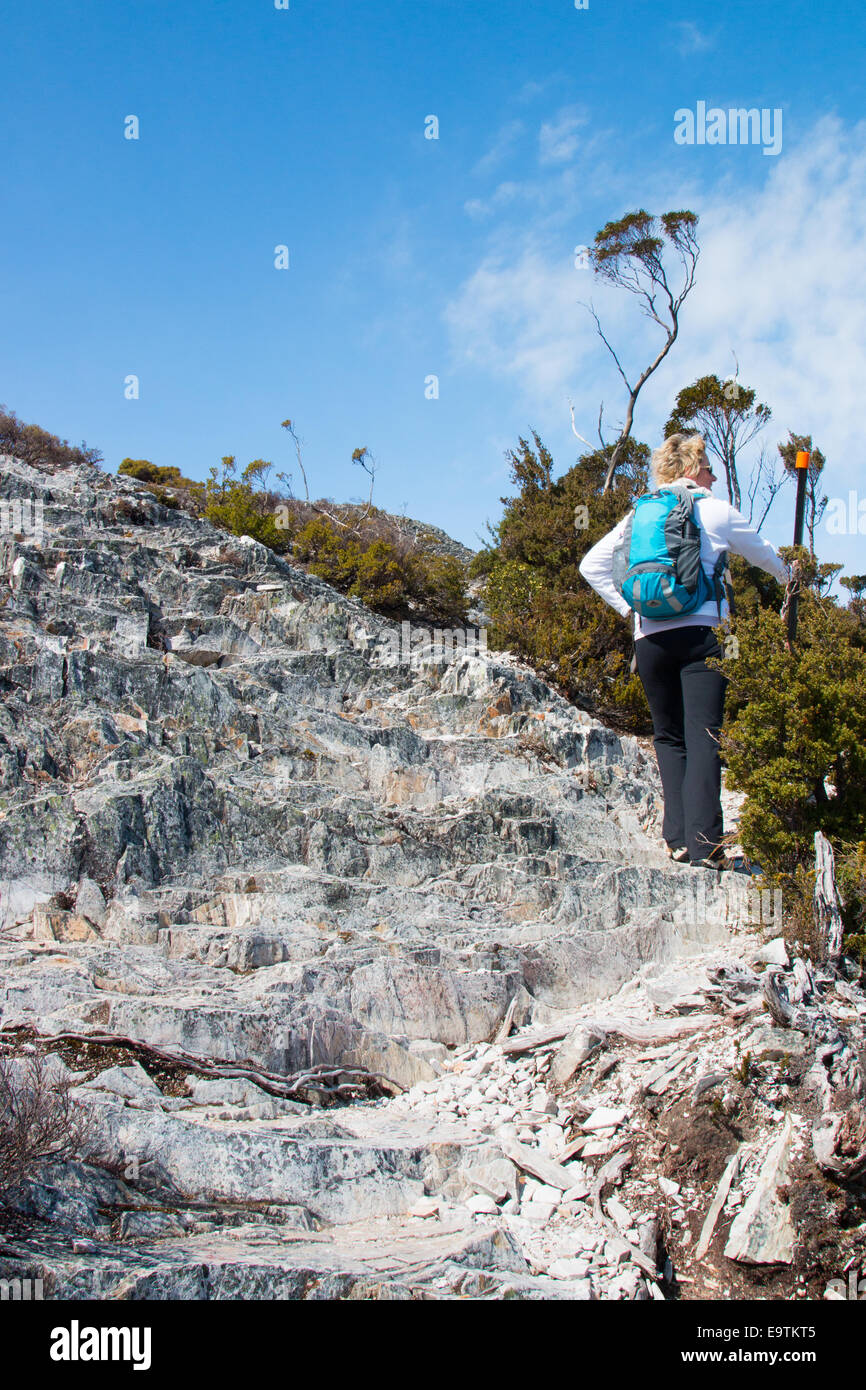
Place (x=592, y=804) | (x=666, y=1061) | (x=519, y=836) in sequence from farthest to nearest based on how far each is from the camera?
(x=592, y=804) < (x=519, y=836) < (x=666, y=1061)

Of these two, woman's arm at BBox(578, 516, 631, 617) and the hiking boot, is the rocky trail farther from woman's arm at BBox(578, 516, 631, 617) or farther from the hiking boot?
woman's arm at BBox(578, 516, 631, 617)

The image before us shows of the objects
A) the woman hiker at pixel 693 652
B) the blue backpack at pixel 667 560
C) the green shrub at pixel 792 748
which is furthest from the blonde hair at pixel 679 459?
the green shrub at pixel 792 748

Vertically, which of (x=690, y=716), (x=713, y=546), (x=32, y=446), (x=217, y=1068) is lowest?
(x=217, y=1068)

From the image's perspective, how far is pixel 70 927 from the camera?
568 cm

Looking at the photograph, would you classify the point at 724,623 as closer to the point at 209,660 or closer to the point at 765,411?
the point at 209,660

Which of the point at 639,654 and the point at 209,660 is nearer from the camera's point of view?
the point at 639,654

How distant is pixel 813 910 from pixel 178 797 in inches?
184

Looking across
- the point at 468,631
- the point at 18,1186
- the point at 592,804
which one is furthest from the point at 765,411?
the point at 18,1186

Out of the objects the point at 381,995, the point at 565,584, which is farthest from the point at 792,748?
the point at 565,584

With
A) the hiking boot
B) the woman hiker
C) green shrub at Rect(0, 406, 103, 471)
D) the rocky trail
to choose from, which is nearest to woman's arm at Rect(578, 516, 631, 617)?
the woman hiker

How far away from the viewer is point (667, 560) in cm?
520

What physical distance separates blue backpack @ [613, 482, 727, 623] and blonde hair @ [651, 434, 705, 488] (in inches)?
9.9

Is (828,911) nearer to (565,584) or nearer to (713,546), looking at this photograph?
(713,546)

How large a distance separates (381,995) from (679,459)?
3918mm
